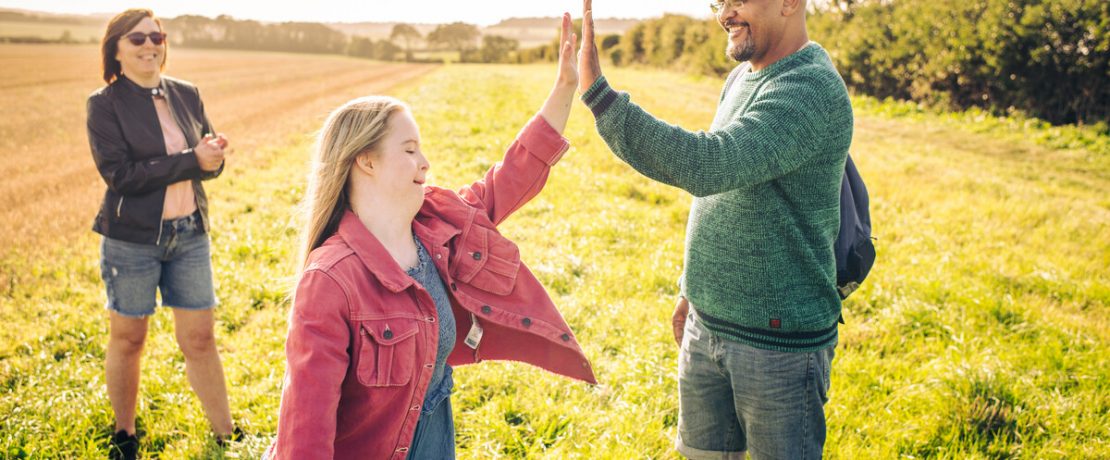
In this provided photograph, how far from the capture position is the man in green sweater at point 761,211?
1.89 metres

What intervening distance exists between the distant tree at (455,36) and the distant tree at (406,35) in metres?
2.16

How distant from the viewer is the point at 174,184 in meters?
3.75

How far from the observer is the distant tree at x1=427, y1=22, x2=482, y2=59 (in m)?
89.9

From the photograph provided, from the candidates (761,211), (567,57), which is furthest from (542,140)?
(761,211)

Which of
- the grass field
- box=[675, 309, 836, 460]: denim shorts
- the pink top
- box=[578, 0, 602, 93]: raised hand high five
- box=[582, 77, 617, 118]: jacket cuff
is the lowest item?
the grass field

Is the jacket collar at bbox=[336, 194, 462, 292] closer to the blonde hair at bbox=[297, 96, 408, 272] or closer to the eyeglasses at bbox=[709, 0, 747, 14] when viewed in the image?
the blonde hair at bbox=[297, 96, 408, 272]

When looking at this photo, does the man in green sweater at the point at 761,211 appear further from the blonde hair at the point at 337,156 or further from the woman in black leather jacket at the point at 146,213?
the woman in black leather jacket at the point at 146,213

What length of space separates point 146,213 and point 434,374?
215 cm

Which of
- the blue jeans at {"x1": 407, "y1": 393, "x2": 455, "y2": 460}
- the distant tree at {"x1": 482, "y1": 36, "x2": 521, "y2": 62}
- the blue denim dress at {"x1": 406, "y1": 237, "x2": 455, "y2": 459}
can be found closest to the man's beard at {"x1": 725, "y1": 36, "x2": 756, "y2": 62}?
the blue denim dress at {"x1": 406, "y1": 237, "x2": 455, "y2": 459}

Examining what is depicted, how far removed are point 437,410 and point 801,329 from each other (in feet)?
4.52

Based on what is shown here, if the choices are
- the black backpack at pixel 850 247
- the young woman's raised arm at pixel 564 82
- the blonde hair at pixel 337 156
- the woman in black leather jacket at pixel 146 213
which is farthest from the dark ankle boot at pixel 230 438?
the black backpack at pixel 850 247

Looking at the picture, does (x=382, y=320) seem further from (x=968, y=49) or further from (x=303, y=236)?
(x=968, y=49)

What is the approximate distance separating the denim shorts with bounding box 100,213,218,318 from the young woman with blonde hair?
6.06ft

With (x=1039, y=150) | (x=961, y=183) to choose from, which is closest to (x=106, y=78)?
(x=961, y=183)
